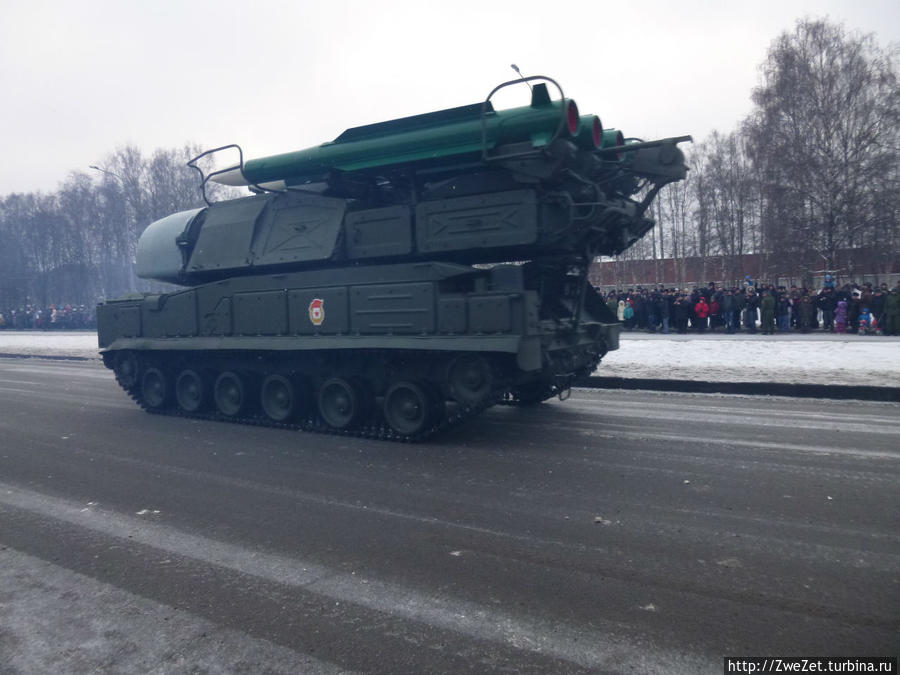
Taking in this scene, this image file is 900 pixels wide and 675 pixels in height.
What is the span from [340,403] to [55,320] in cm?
4860

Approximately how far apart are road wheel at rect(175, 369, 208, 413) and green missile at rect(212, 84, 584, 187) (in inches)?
134

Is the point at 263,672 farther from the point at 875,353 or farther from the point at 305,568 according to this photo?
the point at 875,353

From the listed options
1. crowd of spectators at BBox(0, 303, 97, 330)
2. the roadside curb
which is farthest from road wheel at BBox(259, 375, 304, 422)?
crowd of spectators at BBox(0, 303, 97, 330)

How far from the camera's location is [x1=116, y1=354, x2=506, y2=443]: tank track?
817 centimetres

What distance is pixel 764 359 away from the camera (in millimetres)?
14453

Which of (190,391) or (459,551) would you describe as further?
(190,391)

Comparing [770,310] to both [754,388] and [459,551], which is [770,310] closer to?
[754,388]

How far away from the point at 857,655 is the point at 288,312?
24.7 ft

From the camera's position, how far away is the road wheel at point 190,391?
10.8m

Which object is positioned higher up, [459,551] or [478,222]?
[478,222]

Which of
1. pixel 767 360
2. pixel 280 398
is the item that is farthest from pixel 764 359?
pixel 280 398

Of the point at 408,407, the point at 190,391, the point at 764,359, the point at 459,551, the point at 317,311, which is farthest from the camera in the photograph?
the point at 764,359

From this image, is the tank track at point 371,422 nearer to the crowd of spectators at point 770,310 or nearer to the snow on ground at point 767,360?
the snow on ground at point 767,360

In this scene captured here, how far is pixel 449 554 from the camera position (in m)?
4.73
